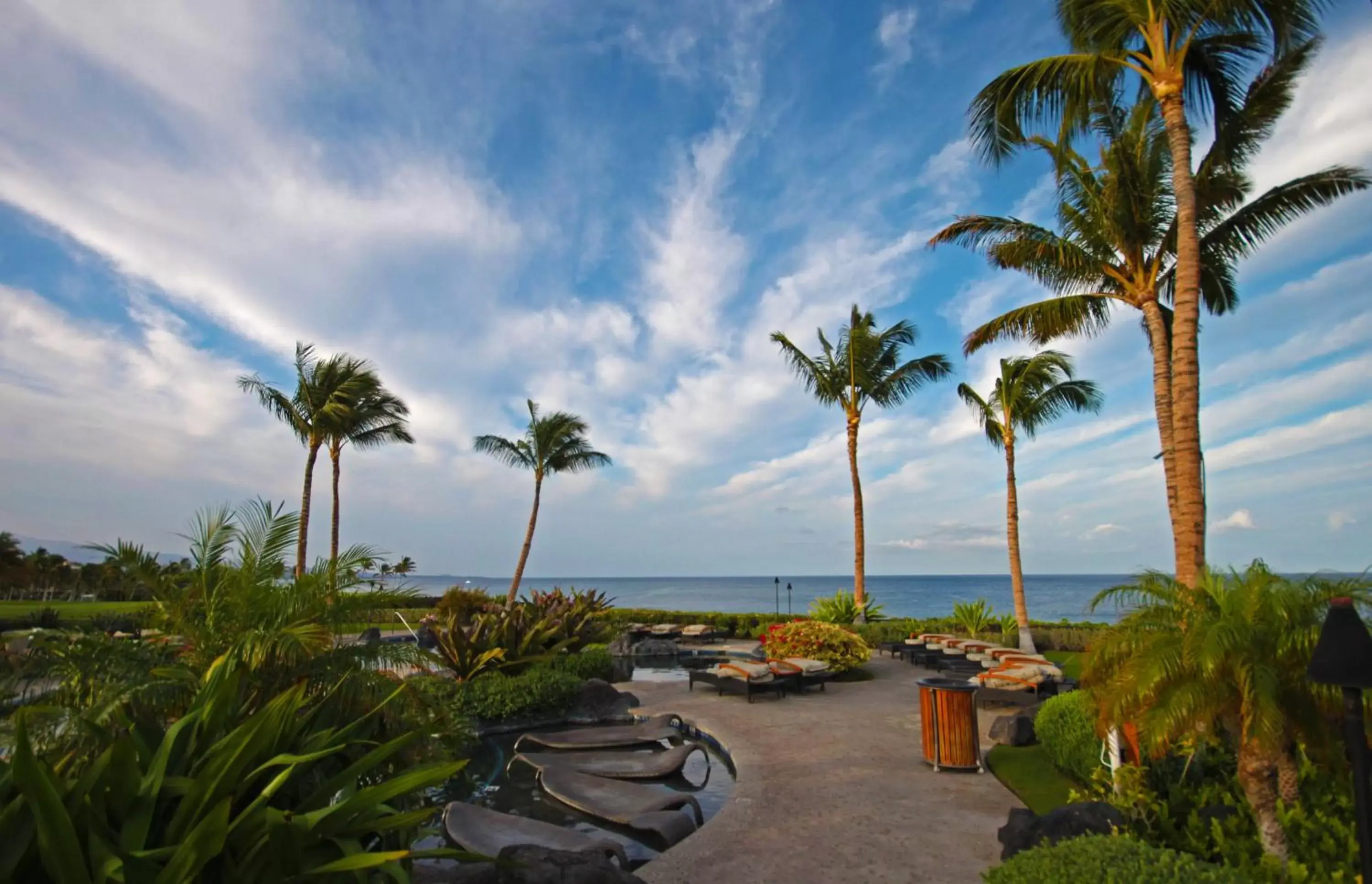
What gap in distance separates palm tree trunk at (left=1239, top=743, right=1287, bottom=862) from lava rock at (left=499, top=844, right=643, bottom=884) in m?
3.56

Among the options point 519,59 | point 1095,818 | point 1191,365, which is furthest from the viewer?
point 519,59

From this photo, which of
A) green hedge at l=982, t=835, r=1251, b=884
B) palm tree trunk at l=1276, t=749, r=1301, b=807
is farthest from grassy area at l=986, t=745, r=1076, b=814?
green hedge at l=982, t=835, r=1251, b=884

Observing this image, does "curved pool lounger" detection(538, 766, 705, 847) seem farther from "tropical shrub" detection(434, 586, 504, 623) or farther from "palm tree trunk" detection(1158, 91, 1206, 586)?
"tropical shrub" detection(434, 586, 504, 623)

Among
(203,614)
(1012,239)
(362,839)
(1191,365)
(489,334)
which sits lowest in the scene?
(362,839)

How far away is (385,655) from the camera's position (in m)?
4.86

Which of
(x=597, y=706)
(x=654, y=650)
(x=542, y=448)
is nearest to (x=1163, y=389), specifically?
(x=597, y=706)

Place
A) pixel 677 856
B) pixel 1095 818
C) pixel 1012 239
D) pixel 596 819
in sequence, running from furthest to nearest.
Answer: pixel 1012 239, pixel 596 819, pixel 677 856, pixel 1095 818

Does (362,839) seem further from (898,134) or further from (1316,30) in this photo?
(1316,30)

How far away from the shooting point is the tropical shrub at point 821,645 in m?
13.4

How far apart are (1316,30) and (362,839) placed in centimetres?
1251

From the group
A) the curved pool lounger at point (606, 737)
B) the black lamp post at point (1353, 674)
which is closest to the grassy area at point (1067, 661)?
the curved pool lounger at point (606, 737)

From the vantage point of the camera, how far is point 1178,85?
8062 millimetres

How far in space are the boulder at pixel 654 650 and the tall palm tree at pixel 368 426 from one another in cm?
1189

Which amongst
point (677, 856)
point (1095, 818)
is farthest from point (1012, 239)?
point (677, 856)
